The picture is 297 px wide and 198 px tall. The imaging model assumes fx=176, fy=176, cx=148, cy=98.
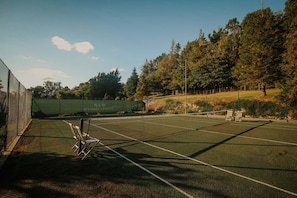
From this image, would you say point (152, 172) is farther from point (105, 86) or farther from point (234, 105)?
point (105, 86)

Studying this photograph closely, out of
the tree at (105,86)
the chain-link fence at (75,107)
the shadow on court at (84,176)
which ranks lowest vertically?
the shadow on court at (84,176)

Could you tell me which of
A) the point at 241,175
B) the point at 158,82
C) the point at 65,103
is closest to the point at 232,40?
the point at 158,82

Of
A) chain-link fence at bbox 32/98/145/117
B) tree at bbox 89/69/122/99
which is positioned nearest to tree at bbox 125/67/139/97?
tree at bbox 89/69/122/99

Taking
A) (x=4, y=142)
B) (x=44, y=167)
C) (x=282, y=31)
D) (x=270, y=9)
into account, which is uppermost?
(x=270, y=9)

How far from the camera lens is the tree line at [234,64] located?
87.8 ft

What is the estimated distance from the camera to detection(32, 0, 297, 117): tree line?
2677cm

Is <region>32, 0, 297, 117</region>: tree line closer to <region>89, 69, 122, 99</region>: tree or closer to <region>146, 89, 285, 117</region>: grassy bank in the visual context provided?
<region>89, 69, 122, 99</region>: tree

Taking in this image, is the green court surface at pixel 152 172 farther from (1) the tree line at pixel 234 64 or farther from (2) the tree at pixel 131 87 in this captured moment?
(2) the tree at pixel 131 87

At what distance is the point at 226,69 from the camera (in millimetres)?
48594

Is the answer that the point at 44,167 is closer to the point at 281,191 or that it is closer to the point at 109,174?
the point at 109,174

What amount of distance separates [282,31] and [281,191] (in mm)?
38825

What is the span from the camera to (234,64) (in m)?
50.6

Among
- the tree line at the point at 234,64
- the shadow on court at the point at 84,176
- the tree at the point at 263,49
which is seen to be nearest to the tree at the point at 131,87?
the tree line at the point at 234,64

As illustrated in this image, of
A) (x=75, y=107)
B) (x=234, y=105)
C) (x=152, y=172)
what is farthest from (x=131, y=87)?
(x=152, y=172)
